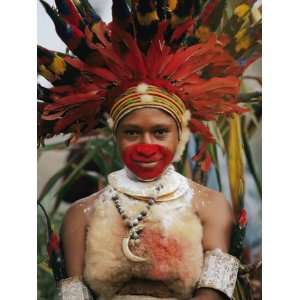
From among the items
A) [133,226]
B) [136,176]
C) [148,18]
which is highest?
[148,18]

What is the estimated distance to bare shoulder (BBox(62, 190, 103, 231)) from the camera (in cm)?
270

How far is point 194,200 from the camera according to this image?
266 cm

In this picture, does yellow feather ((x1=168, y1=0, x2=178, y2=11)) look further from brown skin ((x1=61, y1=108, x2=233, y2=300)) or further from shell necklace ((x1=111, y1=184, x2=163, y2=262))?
shell necklace ((x1=111, y1=184, x2=163, y2=262))

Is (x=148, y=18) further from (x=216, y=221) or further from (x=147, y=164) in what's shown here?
(x=216, y=221)

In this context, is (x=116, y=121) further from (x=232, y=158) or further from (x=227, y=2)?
(x=227, y=2)

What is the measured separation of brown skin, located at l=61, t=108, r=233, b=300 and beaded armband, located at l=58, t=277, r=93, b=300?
0.09 ft

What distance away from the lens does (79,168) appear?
2.73 m

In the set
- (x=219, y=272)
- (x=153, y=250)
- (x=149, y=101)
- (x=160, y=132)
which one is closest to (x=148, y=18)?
(x=149, y=101)

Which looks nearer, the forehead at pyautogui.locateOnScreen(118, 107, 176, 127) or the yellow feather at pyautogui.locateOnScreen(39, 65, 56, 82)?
the forehead at pyautogui.locateOnScreen(118, 107, 176, 127)

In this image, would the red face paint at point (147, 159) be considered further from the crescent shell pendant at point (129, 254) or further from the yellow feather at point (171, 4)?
the yellow feather at point (171, 4)

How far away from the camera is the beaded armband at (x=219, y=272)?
8.63 ft

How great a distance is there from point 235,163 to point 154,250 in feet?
1.56

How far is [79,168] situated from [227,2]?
897 millimetres

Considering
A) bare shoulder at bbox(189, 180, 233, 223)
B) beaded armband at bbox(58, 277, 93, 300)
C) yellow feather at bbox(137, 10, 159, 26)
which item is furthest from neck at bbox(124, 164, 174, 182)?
yellow feather at bbox(137, 10, 159, 26)
